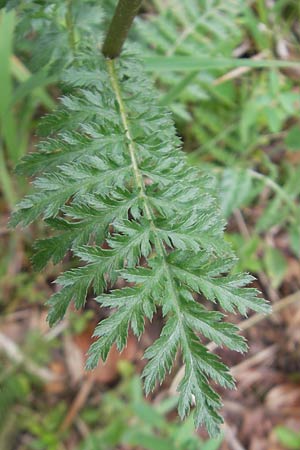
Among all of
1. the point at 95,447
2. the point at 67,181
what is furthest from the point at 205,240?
the point at 95,447

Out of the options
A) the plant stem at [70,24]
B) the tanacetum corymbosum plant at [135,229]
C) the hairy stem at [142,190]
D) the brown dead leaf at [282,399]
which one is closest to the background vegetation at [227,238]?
the brown dead leaf at [282,399]

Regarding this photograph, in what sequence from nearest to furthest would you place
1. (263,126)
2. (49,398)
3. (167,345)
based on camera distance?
(167,345), (49,398), (263,126)

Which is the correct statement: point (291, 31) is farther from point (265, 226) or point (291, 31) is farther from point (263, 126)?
point (265, 226)

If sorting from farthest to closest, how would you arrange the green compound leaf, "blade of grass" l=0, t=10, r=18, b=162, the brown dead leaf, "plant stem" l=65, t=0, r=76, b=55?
1. the brown dead leaf
2. "blade of grass" l=0, t=10, r=18, b=162
3. "plant stem" l=65, t=0, r=76, b=55
4. the green compound leaf

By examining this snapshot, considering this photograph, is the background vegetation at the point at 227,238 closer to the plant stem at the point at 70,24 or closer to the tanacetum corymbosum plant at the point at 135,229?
the plant stem at the point at 70,24

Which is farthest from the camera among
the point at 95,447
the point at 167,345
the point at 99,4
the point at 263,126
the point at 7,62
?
the point at 263,126

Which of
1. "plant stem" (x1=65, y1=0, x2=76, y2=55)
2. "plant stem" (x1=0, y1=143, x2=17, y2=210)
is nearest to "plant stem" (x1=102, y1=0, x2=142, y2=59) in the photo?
"plant stem" (x1=65, y1=0, x2=76, y2=55)

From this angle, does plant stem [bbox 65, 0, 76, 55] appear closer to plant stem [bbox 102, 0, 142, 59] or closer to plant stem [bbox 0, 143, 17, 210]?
plant stem [bbox 102, 0, 142, 59]
